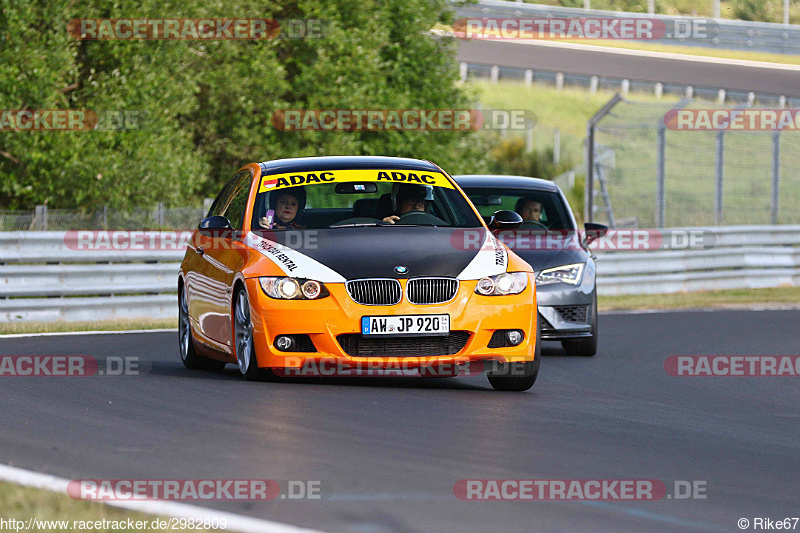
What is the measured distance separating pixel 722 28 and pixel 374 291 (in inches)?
1896

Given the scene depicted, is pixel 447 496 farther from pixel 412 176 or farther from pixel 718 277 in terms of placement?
pixel 718 277

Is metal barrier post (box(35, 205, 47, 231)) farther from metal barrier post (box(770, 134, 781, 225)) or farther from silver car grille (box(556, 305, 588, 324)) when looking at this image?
metal barrier post (box(770, 134, 781, 225))

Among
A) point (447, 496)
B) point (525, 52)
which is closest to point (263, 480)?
A: point (447, 496)

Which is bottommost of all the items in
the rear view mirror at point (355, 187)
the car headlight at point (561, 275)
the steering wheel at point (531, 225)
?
the car headlight at point (561, 275)

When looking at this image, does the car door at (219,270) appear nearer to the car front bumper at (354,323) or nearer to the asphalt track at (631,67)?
the car front bumper at (354,323)

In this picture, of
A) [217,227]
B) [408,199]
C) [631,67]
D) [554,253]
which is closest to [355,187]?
[408,199]

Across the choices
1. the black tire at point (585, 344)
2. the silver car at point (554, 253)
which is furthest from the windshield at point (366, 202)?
the black tire at point (585, 344)

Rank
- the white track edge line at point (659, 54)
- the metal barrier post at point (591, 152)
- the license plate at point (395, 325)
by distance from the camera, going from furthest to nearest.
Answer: the white track edge line at point (659, 54) < the metal barrier post at point (591, 152) < the license plate at point (395, 325)

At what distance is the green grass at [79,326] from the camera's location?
1566cm

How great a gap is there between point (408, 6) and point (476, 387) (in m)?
22.8

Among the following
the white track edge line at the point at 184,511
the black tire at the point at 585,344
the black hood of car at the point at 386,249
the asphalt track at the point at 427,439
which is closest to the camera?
the white track edge line at the point at 184,511

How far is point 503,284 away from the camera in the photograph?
930cm

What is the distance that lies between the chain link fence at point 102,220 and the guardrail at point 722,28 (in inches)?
1336

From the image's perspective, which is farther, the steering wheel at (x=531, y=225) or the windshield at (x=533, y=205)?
the windshield at (x=533, y=205)
